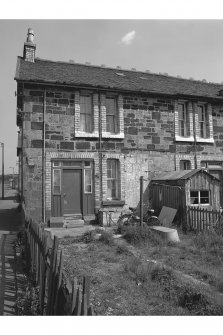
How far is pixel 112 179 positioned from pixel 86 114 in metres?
3.60

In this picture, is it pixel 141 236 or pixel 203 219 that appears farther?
pixel 203 219

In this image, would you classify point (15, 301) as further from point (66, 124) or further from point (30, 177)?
point (66, 124)

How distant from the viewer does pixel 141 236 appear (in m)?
9.19

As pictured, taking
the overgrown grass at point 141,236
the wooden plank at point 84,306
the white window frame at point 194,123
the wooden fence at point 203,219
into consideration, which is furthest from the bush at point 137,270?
the white window frame at point 194,123

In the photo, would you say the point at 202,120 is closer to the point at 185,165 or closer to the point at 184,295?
the point at 185,165

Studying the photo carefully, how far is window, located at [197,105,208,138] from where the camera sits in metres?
15.6

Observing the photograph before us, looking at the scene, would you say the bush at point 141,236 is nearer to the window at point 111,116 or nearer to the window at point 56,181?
the window at point 56,181

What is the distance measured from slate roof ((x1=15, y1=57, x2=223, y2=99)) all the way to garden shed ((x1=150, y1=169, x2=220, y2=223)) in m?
5.14

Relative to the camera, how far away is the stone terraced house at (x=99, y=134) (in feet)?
40.1

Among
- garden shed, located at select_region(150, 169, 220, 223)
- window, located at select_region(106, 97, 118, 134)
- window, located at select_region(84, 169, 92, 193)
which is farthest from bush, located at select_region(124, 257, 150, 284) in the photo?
window, located at select_region(106, 97, 118, 134)

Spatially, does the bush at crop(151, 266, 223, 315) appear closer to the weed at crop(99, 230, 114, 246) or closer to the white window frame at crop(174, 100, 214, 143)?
the weed at crop(99, 230, 114, 246)

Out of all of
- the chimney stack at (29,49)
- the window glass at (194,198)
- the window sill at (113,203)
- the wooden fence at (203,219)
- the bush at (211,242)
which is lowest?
the bush at (211,242)

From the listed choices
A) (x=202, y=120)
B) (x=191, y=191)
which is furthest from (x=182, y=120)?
(x=191, y=191)

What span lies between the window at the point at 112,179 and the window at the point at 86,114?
201 centimetres
